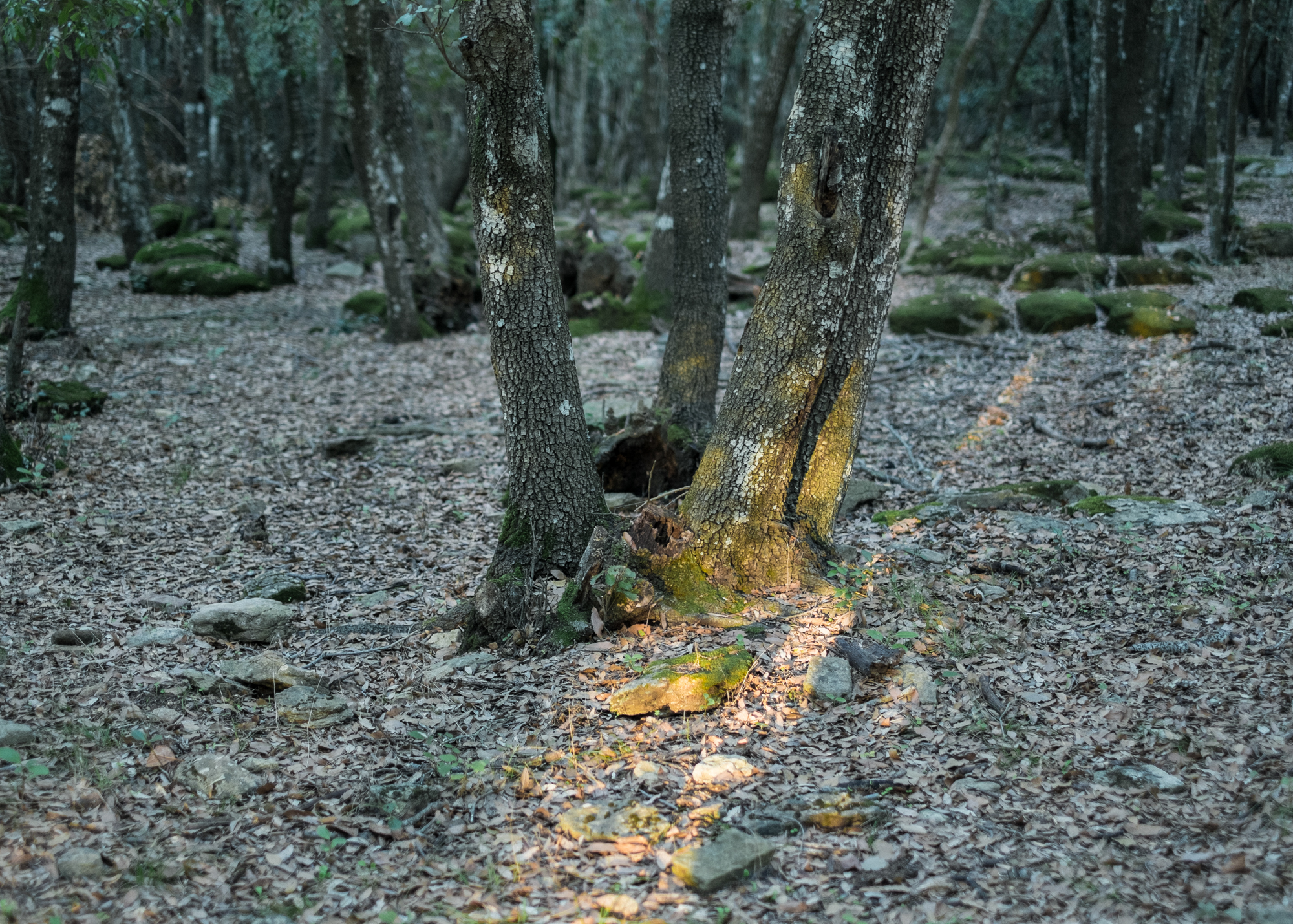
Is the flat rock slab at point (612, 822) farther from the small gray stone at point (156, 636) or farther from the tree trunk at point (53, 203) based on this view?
the tree trunk at point (53, 203)

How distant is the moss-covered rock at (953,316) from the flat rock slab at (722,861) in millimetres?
9832

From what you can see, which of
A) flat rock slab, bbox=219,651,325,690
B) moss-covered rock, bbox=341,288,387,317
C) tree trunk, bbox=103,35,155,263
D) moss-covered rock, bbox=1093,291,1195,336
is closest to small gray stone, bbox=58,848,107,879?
flat rock slab, bbox=219,651,325,690

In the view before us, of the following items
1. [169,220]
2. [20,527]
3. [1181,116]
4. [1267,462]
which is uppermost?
[1181,116]

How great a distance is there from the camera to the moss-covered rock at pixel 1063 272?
13.4m

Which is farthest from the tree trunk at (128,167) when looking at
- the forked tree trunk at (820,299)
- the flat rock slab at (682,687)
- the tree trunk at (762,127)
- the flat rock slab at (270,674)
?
the flat rock slab at (682,687)

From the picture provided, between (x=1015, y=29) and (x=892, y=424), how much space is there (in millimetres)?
28927

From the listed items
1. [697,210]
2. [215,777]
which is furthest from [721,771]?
[697,210]

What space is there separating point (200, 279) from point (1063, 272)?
13977mm

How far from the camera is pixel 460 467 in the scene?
847cm

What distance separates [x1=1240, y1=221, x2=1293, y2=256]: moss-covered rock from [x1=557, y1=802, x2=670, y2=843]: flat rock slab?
51.4ft

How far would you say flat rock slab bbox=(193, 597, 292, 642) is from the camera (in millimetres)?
5281

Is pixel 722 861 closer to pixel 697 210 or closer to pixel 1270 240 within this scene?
pixel 697 210

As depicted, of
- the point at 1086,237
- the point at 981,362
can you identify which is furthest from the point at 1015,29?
the point at 981,362

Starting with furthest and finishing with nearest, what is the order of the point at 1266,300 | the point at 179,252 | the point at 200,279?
the point at 179,252 < the point at 200,279 < the point at 1266,300
